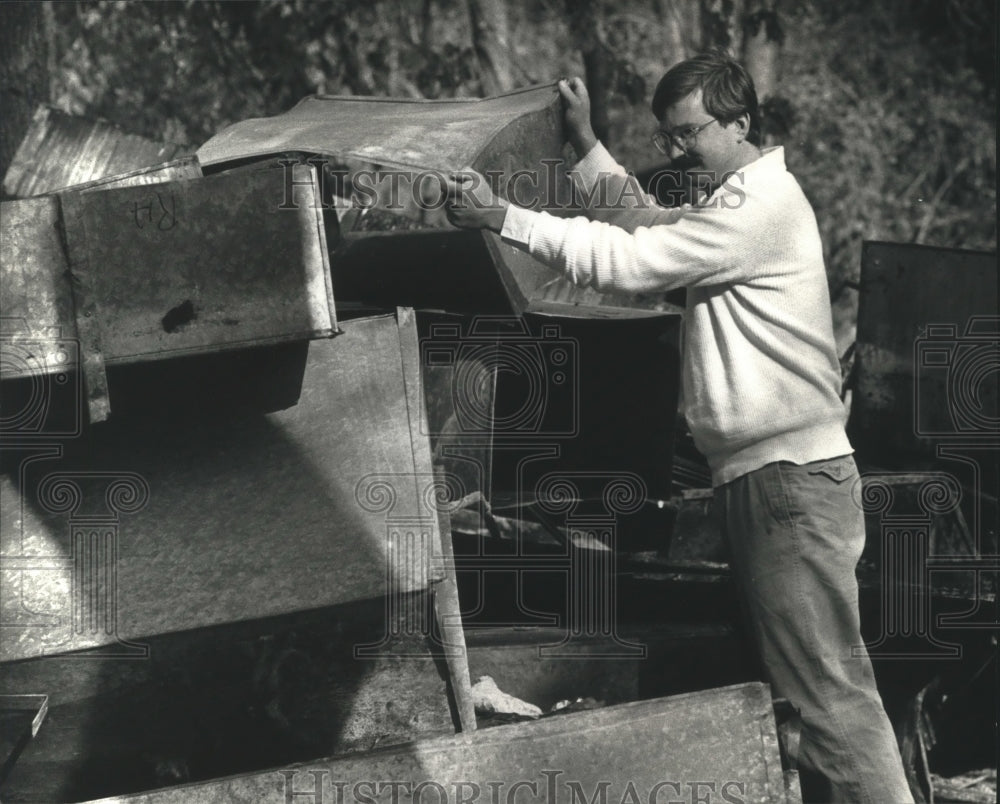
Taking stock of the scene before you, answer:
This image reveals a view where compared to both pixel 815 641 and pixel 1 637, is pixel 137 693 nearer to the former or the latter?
pixel 1 637

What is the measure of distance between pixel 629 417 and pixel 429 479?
31.4 inches

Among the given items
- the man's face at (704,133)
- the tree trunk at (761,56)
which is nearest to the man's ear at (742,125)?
the man's face at (704,133)

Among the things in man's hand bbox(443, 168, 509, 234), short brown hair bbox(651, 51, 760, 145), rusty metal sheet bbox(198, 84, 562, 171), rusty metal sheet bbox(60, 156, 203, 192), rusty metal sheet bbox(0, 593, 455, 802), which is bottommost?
rusty metal sheet bbox(0, 593, 455, 802)

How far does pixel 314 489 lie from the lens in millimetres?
2682

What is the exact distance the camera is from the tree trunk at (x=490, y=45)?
20.5ft

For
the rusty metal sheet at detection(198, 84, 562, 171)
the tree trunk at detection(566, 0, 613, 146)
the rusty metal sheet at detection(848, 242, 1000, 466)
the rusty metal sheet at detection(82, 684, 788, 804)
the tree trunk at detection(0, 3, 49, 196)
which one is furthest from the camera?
the tree trunk at detection(566, 0, 613, 146)

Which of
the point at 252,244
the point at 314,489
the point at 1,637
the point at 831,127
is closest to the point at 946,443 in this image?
the point at 314,489

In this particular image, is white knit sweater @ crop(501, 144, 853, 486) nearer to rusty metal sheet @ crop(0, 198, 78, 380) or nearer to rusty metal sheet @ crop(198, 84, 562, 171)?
rusty metal sheet @ crop(198, 84, 562, 171)

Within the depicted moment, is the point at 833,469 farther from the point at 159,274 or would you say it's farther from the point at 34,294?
the point at 34,294

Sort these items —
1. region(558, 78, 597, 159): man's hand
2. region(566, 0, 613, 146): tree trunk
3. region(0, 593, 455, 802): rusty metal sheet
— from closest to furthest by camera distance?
region(0, 593, 455, 802): rusty metal sheet → region(558, 78, 597, 159): man's hand → region(566, 0, 613, 146): tree trunk

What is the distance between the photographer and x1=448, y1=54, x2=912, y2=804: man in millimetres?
2471

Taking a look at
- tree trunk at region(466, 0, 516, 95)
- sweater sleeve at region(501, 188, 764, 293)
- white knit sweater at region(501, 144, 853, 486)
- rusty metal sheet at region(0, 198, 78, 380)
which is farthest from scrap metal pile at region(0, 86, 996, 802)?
tree trunk at region(466, 0, 516, 95)

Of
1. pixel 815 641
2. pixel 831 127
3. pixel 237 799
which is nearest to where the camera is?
pixel 237 799

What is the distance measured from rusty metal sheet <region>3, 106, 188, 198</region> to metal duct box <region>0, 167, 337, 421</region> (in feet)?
3.15
